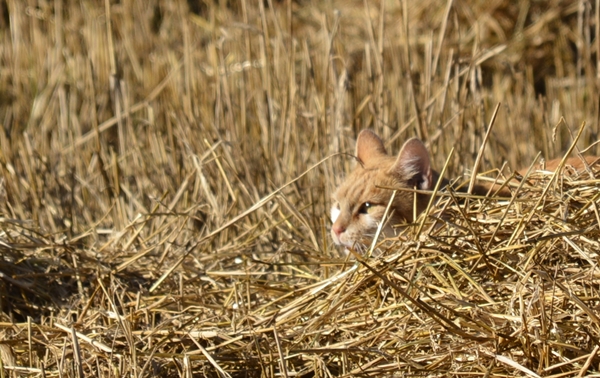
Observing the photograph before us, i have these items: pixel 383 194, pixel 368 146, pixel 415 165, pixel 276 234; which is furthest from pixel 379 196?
pixel 276 234

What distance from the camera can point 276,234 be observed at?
3.62 metres

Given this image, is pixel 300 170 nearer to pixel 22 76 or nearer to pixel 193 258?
pixel 193 258

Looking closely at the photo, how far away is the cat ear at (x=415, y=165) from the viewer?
3.04 metres

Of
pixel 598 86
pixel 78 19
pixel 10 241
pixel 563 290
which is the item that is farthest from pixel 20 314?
pixel 78 19

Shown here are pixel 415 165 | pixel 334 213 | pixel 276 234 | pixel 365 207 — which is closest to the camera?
pixel 415 165

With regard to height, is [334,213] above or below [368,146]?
below

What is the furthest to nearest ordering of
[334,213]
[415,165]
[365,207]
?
[334,213] → [365,207] → [415,165]

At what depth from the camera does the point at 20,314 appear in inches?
118

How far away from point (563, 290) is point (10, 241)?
6.82 ft

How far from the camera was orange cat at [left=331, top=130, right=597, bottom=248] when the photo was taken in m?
3.09

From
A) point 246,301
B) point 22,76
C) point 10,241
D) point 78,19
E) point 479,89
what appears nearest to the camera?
point 246,301

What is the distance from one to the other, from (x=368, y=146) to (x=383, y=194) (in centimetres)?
36

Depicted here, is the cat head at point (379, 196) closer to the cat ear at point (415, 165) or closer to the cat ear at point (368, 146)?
the cat ear at point (415, 165)

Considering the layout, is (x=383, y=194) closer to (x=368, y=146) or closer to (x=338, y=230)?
(x=338, y=230)
